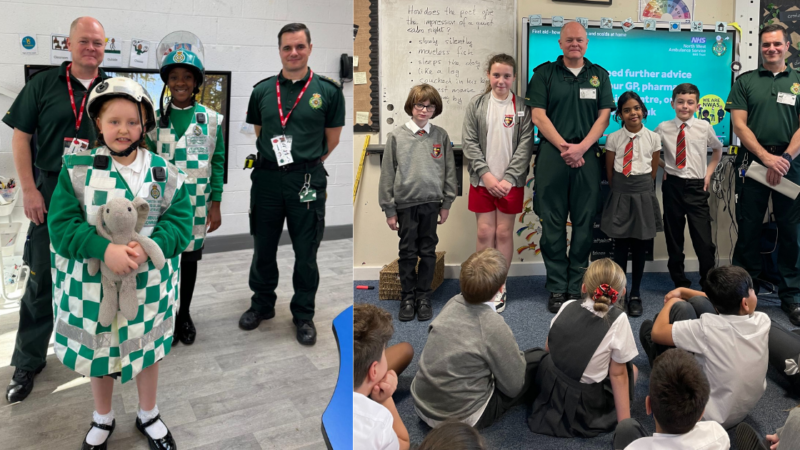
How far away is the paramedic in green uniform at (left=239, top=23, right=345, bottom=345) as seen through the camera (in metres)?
1.10

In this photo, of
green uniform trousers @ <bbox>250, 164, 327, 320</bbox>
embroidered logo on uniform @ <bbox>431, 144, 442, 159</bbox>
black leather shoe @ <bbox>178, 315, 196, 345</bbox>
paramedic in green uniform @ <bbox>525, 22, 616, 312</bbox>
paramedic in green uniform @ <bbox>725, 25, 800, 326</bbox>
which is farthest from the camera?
black leather shoe @ <bbox>178, 315, 196, 345</bbox>

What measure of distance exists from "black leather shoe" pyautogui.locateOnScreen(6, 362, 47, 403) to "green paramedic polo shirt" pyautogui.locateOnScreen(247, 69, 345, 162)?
2.27 ft

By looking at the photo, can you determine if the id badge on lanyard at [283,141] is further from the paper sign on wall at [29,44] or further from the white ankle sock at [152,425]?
the white ankle sock at [152,425]

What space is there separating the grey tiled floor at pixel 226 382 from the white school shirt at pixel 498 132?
0.46 metres

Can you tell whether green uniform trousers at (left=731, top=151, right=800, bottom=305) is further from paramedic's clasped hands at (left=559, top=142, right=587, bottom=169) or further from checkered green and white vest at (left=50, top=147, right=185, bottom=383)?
checkered green and white vest at (left=50, top=147, right=185, bottom=383)

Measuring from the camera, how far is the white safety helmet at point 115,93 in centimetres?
102

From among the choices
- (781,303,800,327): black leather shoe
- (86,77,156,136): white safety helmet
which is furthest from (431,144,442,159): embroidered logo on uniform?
(781,303,800,327): black leather shoe

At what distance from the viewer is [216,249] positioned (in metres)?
1.25

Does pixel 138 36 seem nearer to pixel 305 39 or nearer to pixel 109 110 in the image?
pixel 109 110

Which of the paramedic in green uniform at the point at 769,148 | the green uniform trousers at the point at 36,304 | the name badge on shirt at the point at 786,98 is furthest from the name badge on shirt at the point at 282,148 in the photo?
the name badge on shirt at the point at 786,98

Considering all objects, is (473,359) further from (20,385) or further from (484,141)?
(20,385)

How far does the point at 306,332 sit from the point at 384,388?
1.45ft

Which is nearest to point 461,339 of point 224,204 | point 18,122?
point 224,204

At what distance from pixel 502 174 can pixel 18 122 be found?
0.91m
